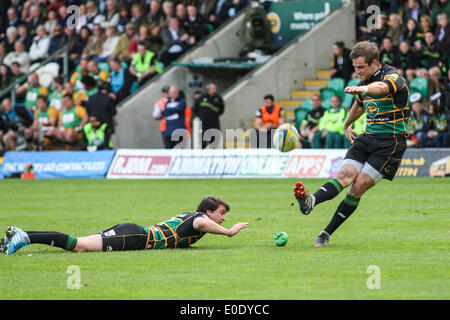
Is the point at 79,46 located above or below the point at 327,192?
below

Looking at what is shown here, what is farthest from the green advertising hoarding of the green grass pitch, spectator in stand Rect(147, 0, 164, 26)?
the green grass pitch

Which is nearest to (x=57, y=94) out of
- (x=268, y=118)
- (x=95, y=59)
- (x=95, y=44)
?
(x=95, y=59)

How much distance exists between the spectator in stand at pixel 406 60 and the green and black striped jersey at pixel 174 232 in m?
14.7

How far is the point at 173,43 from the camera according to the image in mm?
30156

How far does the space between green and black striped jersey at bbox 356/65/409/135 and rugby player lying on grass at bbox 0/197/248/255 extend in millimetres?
1997

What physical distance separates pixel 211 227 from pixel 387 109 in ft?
8.06

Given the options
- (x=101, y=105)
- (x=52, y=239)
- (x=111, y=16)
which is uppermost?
(x=52, y=239)

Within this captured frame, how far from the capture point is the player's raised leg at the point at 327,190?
993 cm

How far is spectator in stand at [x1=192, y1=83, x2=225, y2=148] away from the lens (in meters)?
26.4

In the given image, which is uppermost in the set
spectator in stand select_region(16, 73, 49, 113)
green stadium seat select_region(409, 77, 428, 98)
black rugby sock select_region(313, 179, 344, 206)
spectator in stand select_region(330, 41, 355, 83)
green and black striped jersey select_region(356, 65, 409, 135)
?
green and black striped jersey select_region(356, 65, 409, 135)

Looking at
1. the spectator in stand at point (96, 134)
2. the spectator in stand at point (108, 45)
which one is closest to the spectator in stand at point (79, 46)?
the spectator in stand at point (108, 45)

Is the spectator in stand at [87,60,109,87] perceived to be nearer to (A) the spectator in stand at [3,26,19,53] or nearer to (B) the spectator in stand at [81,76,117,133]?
(B) the spectator in stand at [81,76,117,133]

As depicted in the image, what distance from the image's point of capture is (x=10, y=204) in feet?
58.8

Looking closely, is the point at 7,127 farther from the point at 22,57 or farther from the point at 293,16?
the point at 293,16
